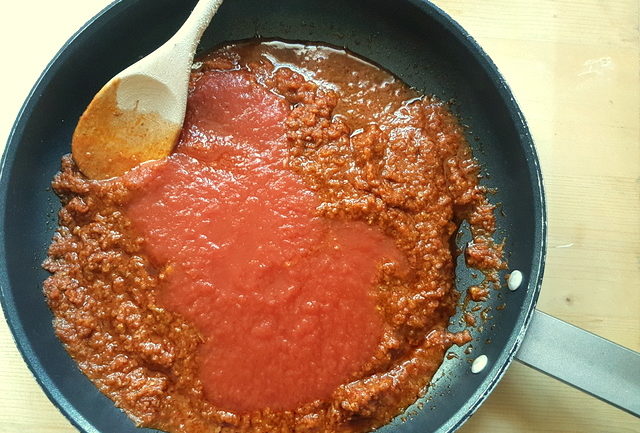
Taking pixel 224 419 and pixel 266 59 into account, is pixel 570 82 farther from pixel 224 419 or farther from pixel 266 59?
pixel 224 419

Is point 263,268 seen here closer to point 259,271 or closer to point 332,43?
point 259,271

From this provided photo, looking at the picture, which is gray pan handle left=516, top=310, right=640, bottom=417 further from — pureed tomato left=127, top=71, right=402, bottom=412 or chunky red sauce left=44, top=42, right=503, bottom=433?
pureed tomato left=127, top=71, right=402, bottom=412

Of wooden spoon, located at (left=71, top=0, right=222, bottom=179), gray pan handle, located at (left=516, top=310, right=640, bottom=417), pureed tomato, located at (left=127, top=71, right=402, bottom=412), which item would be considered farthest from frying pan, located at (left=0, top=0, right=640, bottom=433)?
pureed tomato, located at (left=127, top=71, right=402, bottom=412)

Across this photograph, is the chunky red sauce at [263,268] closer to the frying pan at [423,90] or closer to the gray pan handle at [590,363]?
the frying pan at [423,90]

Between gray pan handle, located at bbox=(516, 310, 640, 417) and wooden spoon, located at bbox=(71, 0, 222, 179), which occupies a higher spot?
Answer: wooden spoon, located at bbox=(71, 0, 222, 179)

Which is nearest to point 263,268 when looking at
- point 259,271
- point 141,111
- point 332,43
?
point 259,271
